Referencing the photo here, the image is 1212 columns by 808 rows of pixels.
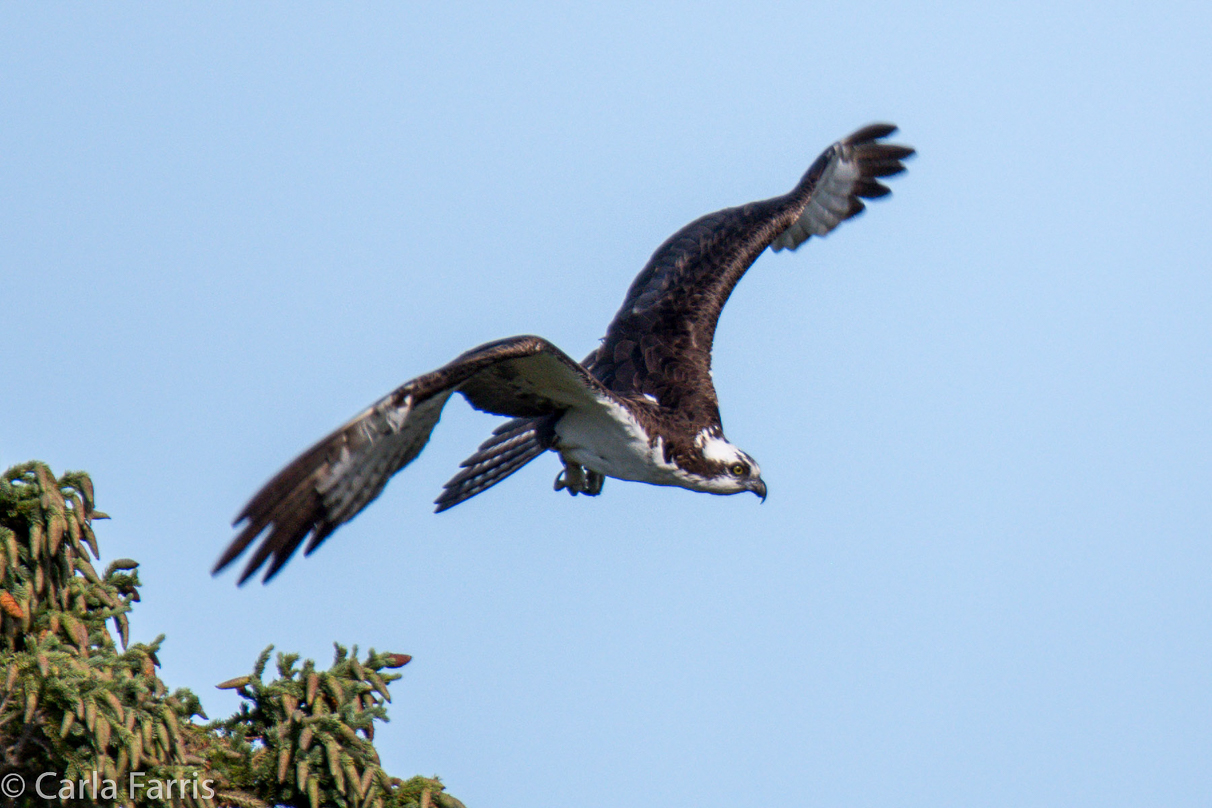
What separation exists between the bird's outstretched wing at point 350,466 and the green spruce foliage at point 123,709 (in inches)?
27.6

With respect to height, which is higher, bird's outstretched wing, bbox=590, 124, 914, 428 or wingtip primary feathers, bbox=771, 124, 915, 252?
wingtip primary feathers, bbox=771, 124, 915, 252

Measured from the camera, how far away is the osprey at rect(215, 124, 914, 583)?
6.62 m

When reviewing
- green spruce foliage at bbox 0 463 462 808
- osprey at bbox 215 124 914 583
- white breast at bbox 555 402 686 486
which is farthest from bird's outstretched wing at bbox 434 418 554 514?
green spruce foliage at bbox 0 463 462 808

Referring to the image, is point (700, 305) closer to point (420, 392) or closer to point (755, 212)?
point (755, 212)

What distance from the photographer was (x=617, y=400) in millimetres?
8641

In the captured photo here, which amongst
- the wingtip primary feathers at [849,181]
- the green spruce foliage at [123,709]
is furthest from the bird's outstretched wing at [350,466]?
the wingtip primary feathers at [849,181]

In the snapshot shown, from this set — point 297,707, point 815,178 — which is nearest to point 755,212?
point 815,178

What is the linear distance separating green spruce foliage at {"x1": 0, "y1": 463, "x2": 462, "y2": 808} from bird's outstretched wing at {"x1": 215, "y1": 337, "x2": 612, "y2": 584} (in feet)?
2.30

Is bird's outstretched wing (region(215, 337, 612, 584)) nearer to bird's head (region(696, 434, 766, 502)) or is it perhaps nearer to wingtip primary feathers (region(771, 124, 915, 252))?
bird's head (region(696, 434, 766, 502))

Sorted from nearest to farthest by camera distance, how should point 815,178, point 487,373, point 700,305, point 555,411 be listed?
point 487,373, point 555,411, point 700,305, point 815,178

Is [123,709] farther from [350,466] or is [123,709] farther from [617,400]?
[617,400]

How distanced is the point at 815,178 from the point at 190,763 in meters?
7.69

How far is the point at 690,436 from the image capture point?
30.6 feet

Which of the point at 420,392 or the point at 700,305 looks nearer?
the point at 420,392
